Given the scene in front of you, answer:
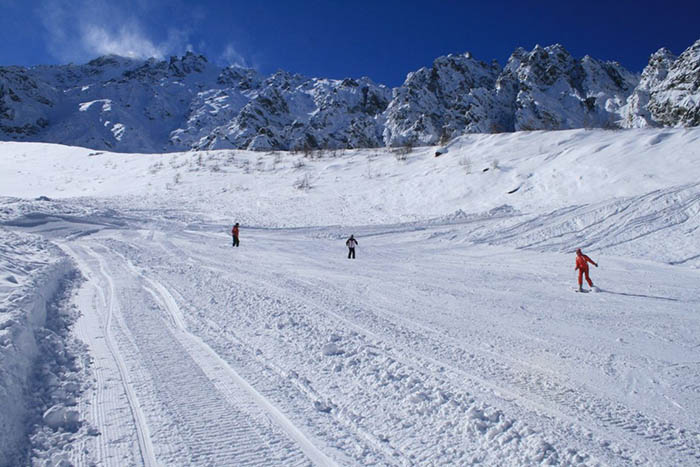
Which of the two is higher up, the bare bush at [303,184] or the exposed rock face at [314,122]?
the exposed rock face at [314,122]

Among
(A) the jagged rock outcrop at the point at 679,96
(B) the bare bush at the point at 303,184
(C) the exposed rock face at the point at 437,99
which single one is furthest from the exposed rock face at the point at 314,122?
(A) the jagged rock outcrop at the point at 679,96

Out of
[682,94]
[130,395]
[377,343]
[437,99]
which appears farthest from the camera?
[437,99]

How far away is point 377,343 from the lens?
225 inches

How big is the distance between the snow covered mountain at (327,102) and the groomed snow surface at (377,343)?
2282 cm

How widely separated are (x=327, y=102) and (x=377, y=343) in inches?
4096

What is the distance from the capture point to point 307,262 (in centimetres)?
1358

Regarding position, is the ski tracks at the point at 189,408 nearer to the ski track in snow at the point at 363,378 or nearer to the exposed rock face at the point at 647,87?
the ski track in snow at the point at 363,378

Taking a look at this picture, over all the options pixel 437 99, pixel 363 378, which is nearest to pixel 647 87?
pixel 437 99

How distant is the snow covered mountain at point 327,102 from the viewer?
55.9 metres

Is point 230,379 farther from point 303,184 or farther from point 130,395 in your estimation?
point 303,184

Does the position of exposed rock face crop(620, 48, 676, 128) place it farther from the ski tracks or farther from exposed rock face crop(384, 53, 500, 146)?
the ski tracks

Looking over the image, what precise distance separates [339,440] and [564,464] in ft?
6.07

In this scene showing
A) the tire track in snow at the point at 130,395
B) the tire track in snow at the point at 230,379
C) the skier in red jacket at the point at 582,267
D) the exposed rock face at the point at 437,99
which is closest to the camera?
the tire track in snow at the point at 130,395

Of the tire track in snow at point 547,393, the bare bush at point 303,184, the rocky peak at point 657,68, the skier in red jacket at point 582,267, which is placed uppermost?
the rocky peak at point 657,68
